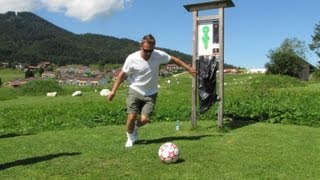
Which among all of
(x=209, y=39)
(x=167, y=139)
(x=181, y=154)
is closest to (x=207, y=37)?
(x=209, y=39)

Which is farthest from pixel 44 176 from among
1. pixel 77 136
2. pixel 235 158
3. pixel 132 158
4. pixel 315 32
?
pixel 315 32

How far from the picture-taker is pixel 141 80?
32.0 ft

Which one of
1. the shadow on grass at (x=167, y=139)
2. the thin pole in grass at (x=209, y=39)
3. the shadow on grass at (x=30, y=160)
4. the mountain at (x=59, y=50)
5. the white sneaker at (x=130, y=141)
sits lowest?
the shadow on grass at (x=30, y=160)

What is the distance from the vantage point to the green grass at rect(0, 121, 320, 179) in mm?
7559

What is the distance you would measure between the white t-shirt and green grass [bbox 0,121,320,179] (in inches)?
42.3

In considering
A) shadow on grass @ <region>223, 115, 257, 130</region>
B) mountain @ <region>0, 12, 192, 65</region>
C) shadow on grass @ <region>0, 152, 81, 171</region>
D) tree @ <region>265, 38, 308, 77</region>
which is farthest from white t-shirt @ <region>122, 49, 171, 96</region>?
mountain @ <region>0, 12, 192, 65</region>

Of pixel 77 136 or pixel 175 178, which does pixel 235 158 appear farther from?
pixel 77 136

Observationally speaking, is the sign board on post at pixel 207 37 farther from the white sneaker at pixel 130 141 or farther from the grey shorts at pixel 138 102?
the white sneaker at pixel 130 141

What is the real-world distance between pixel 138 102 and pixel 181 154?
155 cm

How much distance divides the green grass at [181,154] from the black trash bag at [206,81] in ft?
2.01

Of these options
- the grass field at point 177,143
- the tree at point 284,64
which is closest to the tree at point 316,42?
the tree at point 284,64

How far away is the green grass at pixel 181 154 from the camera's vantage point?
298 inches

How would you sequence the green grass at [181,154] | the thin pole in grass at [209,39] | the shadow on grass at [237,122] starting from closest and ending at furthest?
the green grass at [181,154] → the thin pole in grass at [209,39] → the shadow on grass at [237,122]

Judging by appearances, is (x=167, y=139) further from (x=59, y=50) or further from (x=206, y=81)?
(x=59, y=50)
